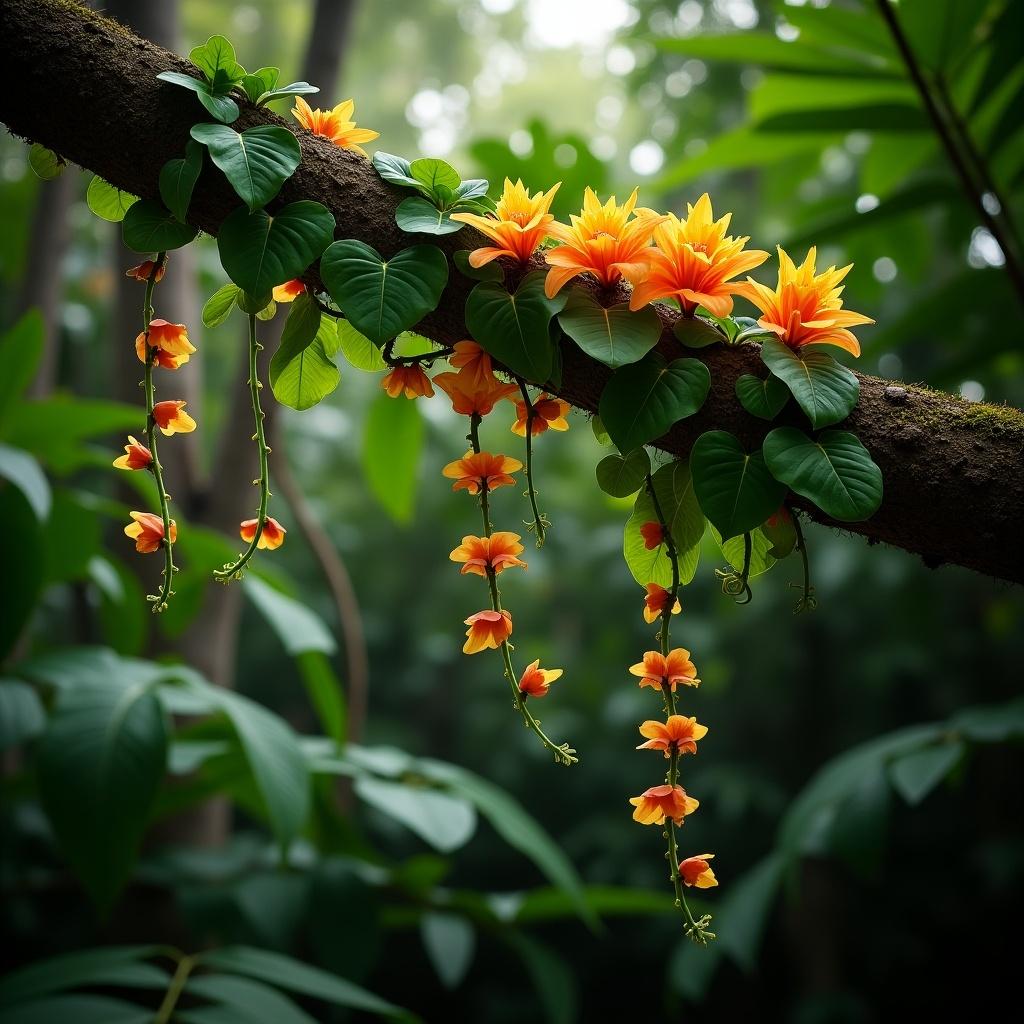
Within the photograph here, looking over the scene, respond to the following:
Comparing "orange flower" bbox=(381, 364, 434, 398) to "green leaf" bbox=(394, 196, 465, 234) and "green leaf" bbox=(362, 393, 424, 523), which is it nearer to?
"green leaf" bbox=(394, 196, 465, 234)

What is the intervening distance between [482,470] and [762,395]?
17 cm

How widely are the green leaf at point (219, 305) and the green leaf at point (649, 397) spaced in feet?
0.90

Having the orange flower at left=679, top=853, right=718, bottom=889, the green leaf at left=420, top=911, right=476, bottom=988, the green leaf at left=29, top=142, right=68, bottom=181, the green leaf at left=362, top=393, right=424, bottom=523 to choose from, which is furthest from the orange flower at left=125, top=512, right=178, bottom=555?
the green leaf at left=362, top=393, right=424, bottom=523

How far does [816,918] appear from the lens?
9.87 ft

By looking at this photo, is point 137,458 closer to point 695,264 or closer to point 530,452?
point 530,452

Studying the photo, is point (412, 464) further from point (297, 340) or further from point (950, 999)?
point (950, 999)

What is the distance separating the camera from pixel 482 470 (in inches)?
22.5

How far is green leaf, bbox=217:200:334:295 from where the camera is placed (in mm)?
507

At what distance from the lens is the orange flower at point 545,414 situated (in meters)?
0.58

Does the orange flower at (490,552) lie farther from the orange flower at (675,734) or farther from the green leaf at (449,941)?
the green leaf at (449,941)

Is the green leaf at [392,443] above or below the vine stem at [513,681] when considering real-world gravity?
Answer: above

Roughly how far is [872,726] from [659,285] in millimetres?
3221

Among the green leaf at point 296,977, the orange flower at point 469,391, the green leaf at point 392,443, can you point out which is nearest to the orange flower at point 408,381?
the orange flower at point 469,391

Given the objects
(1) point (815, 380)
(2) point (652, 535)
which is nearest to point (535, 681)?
(2) point (652, 535)
